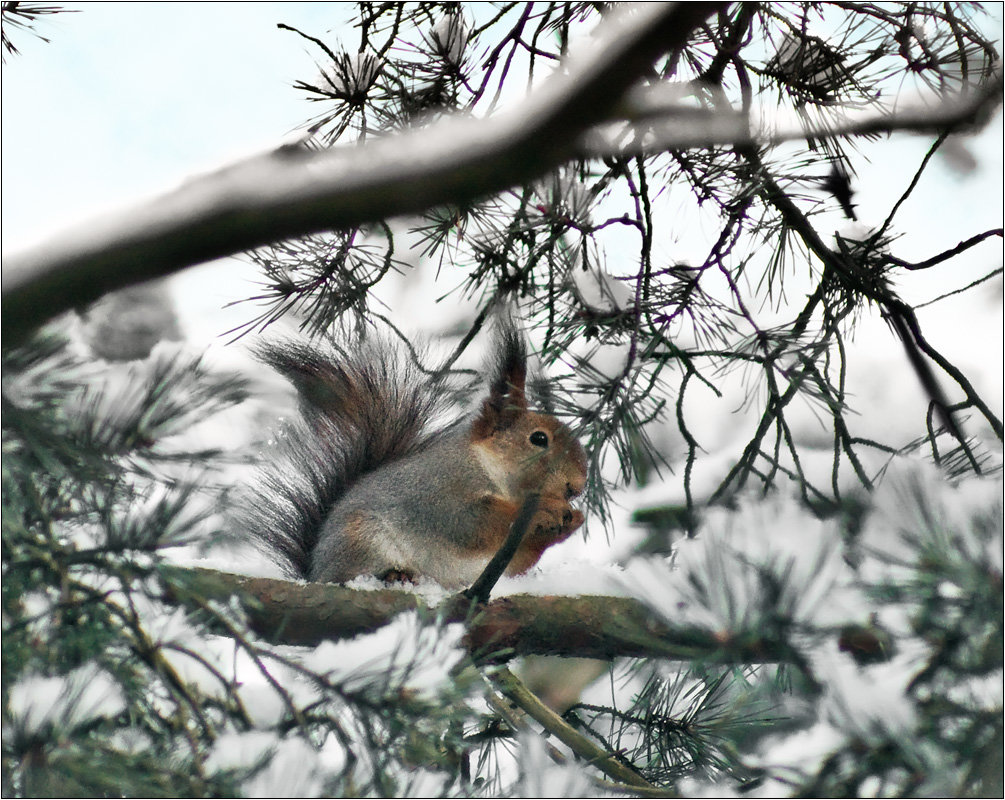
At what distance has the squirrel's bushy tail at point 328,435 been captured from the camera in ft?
5.09

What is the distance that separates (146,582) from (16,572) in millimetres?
102

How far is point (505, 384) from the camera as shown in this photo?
4.80ft

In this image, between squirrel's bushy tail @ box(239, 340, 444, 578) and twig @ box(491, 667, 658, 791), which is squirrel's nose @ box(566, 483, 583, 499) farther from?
twig @ box(491, 667, 658, 791)

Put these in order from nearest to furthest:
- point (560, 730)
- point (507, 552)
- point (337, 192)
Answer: point (337, 192) → point (507, 552) → point (560, 730)

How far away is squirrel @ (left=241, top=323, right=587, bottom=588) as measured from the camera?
1426 millimetres

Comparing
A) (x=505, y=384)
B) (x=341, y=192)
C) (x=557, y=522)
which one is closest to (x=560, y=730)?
(x=557, y=522)

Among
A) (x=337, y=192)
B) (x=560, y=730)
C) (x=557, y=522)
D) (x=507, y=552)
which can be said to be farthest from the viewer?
(x=557, y=522)

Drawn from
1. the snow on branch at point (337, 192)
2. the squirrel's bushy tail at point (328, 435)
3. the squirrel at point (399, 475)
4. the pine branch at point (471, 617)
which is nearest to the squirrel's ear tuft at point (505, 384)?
the squirrel at point (399, 475)

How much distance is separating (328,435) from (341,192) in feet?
3.54

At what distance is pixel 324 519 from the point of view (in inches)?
63.1

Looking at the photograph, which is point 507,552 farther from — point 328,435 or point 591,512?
point 328,435

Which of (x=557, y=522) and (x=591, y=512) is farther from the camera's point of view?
(x=557, y=522)

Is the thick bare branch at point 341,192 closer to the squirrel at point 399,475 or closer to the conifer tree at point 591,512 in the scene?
the conifer tree at point 591,512

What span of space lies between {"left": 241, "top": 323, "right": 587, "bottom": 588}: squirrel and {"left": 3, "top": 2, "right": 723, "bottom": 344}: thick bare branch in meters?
0.68
